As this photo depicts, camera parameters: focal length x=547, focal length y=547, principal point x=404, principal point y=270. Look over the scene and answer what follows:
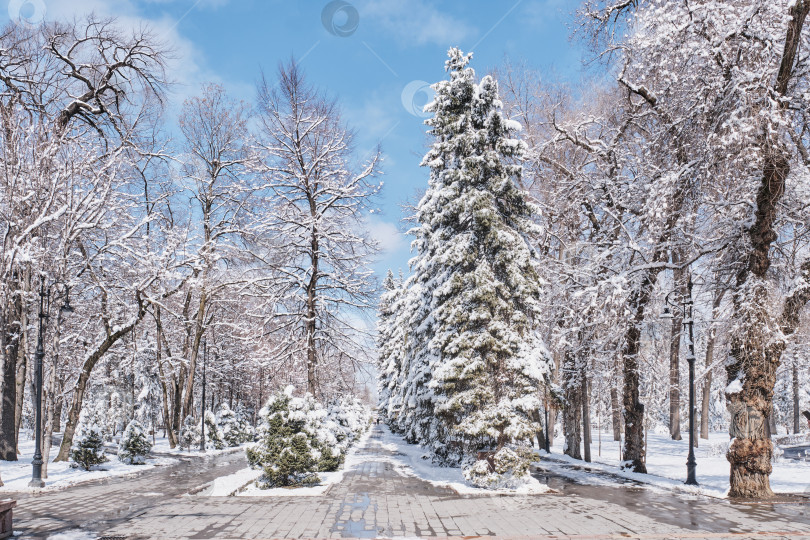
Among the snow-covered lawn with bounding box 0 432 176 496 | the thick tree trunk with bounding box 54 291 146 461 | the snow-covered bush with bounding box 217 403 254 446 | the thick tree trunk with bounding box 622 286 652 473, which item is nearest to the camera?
the snow-covered lawn with bounding box 0 432 176 496

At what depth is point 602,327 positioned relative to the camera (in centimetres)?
1511

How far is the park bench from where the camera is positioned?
28.2 feet

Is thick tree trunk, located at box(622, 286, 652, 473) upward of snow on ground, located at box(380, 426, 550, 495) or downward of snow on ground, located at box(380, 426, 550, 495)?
upward

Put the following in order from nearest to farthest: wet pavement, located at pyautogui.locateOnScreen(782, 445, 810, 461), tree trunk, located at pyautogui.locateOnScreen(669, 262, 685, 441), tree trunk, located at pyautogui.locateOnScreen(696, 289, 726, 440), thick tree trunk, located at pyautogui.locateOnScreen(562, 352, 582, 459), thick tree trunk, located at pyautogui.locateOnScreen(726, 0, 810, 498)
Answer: thick tree trunk, located at pyautogui.locateOnScreen(726, 0, 810, 498), tree trunk, located at pyautogui.locateOnScreen(696, 289, 726, 440), tree trunk, located at pyautogui.locateOnScreen(669, 262, 685, 441), thick tree trunk, located at pyautogui.locateOnScreen(562, 352, 582, 459), wet pavement, located at pyautogui.locateOnScreen(782, 445, 810, 461)

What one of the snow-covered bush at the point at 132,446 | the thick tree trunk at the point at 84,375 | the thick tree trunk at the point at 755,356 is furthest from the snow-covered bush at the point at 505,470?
the snow-covered bush at the point at 132,446

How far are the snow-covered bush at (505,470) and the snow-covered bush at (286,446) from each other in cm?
435

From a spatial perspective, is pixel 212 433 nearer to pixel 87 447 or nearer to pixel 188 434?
pixel 188 434

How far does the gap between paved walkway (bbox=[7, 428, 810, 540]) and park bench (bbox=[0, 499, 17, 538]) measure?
1.06ft

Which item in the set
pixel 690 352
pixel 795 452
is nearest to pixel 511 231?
pixel 690 352

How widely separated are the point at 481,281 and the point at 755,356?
6717 mm

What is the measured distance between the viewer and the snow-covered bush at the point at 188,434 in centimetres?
3155

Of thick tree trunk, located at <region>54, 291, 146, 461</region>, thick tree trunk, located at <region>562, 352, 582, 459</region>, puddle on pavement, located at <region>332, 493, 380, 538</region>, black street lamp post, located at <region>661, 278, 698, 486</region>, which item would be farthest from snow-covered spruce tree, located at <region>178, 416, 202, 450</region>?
black street lamp post, located at <region>661, 278, 698, 486</region>

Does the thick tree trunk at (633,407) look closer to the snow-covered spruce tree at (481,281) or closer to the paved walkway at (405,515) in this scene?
the snow-covered spruce tree at (481,281)

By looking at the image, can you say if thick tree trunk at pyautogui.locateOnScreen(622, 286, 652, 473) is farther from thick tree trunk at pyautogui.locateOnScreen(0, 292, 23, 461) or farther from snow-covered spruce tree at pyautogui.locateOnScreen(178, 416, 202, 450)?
snow-covered spruce tree at pyautogui.locateOnScreen(178, 416, 202, 450)
